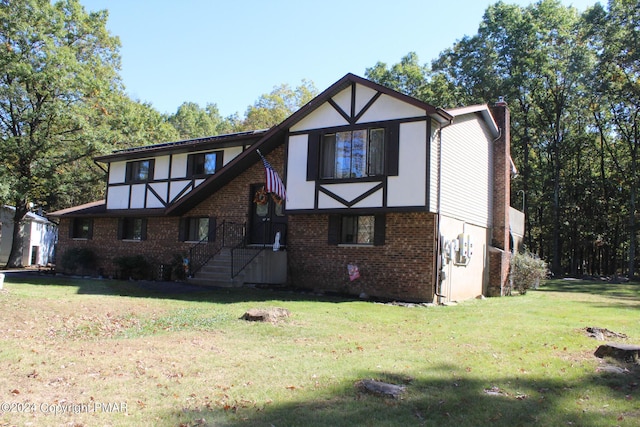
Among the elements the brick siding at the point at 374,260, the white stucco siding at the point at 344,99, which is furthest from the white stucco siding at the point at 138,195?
the white stucco siding at the point at 344,99

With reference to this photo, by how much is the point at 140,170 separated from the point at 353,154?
39.4ft

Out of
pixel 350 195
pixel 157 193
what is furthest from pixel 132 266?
pixel 350 195

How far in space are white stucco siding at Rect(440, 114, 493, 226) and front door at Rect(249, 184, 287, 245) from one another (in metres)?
5.93

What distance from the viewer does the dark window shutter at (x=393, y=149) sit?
14383 mm

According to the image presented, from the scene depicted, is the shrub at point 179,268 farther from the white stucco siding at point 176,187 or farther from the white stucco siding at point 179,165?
the white stucco siding at point 179,165

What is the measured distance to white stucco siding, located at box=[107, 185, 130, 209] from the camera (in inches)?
899

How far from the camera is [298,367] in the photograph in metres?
6.61

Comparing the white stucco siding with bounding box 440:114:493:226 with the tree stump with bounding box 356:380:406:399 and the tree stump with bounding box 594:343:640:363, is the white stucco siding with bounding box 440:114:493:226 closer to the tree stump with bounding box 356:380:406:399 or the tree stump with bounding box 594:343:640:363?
the tree stump with bounding box 594:343:640:363

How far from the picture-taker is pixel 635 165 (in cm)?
3312

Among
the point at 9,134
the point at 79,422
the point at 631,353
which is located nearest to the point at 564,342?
the point at 631,353

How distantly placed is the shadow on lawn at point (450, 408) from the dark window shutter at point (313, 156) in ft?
33.6

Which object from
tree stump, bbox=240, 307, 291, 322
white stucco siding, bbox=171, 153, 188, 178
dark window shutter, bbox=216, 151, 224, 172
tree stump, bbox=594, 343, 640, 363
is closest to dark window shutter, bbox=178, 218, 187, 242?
white stucco siding, bbox=171, 153, 188, 178

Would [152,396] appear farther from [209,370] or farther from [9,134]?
[9,134]

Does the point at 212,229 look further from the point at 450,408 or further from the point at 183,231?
the point at 450,408
